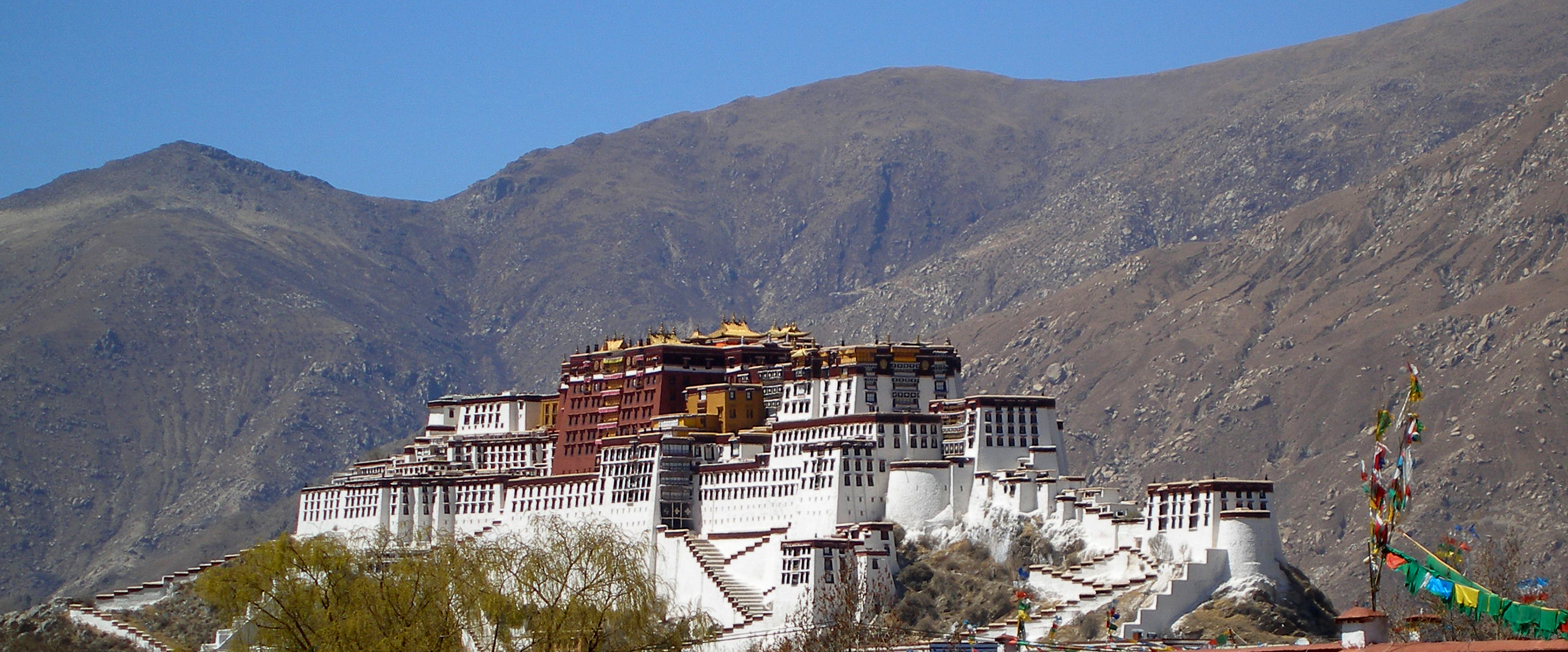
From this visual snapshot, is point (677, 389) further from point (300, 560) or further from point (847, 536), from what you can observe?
point (300, 560)

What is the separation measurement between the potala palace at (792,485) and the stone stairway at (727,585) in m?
0.15

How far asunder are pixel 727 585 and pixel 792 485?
7588 mm

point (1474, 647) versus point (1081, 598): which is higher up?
point (1081, 598)

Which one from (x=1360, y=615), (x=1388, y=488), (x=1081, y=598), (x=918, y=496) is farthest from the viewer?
(x=918, y=496)

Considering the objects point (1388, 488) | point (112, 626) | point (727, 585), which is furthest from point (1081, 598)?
point (112, 626)

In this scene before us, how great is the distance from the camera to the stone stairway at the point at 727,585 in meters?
123

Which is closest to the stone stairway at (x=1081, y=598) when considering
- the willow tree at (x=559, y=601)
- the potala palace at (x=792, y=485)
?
the potala palace at (x=792, y=485)

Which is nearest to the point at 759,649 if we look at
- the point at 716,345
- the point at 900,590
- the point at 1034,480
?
the point at 900,590

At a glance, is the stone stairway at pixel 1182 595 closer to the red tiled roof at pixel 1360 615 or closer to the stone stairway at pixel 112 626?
the red tiled roof at pixel 1360 615

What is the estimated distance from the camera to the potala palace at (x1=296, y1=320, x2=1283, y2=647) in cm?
11362

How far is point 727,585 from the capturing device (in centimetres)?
12719

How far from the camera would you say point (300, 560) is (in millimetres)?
89312

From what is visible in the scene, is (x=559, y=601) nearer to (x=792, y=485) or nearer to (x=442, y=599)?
(x=442, y=599)

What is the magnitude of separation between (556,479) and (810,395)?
18589 mm
